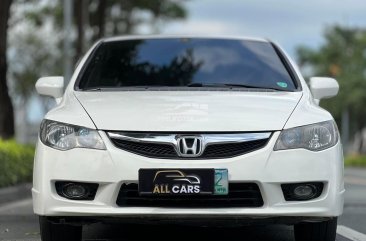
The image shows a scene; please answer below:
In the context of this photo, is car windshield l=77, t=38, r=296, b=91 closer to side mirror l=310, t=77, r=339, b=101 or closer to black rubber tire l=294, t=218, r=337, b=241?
side mirror l=310, t=77, r=339, b=101

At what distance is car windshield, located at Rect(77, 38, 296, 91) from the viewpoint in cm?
536

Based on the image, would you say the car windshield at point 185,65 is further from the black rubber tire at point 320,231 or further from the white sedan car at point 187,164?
the black rubber tire at point 320,231

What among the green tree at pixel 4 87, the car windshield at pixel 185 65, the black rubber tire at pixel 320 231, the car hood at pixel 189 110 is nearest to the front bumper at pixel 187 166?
the car hood at pixel 189 110

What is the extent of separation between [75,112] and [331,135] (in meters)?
1.67

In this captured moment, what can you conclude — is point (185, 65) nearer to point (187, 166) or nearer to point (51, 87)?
point (51, 87)

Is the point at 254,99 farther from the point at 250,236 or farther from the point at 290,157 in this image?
the point at 250,236

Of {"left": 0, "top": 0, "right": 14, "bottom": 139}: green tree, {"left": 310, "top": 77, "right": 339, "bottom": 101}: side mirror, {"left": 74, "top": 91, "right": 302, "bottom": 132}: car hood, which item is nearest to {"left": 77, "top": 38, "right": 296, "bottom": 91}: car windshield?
{"left": 310, "top": 77, "right": 339, "bottom": 101}: side mirror

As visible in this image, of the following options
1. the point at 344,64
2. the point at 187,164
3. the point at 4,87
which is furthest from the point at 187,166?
the point at 344,64

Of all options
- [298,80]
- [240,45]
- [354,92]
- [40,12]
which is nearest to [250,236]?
[298,80]

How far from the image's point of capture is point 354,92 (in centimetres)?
4466

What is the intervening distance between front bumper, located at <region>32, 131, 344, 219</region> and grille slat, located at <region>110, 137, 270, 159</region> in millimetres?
43

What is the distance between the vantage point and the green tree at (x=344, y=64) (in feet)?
148

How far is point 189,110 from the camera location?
171 inches

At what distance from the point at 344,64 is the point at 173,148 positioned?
148ft
